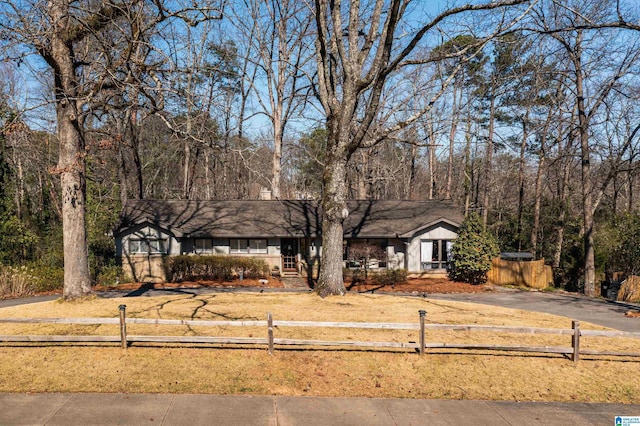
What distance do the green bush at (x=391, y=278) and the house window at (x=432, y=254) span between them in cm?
321

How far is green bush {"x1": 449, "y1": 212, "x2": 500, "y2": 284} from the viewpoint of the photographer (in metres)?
25.7

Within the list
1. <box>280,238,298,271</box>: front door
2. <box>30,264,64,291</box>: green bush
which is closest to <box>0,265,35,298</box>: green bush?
<box>30,264,64,291</box>: green bush

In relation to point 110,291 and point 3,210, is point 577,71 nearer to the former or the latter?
point 110,291

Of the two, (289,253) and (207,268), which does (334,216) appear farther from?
(289,253)

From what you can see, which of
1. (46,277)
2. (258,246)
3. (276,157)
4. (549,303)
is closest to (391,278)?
(549,303)

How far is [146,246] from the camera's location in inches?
1113

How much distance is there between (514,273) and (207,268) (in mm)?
19022

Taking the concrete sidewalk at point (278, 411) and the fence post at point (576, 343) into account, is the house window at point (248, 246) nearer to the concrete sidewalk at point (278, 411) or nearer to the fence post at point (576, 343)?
the concrete sidewalk at point (278, 411)

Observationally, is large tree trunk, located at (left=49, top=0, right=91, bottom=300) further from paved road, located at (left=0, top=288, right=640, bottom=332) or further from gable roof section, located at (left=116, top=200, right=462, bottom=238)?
gable roof section, located at (left=116, top=200, right=462, bottom=238)

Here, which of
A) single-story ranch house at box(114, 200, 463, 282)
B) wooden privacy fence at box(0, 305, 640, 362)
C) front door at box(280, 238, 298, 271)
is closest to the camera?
wooden privacy fence at box(0, 305, 640, 362)

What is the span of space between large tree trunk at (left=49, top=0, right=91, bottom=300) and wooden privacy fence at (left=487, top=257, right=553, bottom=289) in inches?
883

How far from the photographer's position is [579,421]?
7406 mm

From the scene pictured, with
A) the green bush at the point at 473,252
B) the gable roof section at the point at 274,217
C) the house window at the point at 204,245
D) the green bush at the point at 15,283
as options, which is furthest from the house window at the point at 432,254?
the green bush at the point at 15,283

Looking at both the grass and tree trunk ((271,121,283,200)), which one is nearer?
the grass
